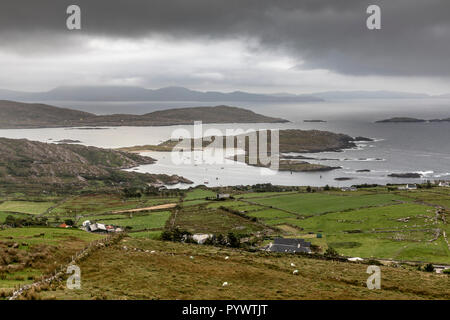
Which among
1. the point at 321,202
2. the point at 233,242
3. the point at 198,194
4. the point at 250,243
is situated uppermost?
the point at 233,242

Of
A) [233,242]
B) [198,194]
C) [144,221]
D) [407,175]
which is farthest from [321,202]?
[407,175]

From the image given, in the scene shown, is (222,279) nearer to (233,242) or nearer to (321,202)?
(233,242)

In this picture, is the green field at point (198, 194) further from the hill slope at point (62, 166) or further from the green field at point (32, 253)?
the green field at point (32, 253)

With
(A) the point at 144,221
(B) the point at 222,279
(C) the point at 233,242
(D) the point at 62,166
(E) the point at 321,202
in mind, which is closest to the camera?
(B) the point at 222,279

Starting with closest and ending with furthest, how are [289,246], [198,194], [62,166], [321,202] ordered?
1. [289,246]
2. [321,202]
3. [198,194]
4. [62,166]

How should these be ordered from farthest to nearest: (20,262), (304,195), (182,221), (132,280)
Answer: (304,195)
(182,221)
(20,262)
(132,280)

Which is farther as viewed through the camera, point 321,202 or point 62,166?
point 62,166

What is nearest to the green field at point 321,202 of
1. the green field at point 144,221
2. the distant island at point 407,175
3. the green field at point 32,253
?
the green field at point 144,221

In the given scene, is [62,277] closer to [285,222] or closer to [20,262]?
[20,262]
